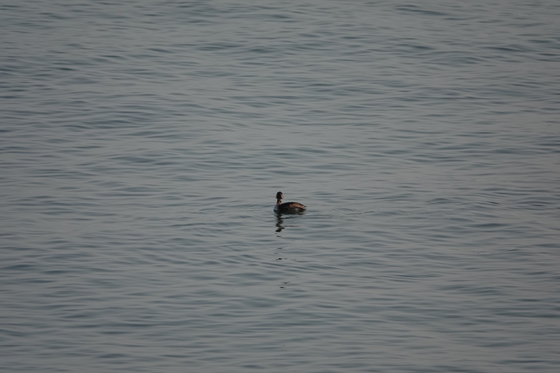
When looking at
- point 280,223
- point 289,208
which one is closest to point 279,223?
point 280,223

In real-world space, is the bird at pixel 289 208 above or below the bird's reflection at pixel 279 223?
above

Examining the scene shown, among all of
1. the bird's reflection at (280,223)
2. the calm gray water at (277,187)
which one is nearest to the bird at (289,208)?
the bird's reflection at (280,223)

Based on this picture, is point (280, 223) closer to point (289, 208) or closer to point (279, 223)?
point (279, 223)

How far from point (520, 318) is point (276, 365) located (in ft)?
14.7

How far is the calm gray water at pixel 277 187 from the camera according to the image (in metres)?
15.1

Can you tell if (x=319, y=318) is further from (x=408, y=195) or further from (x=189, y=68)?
(x=189, y=68)

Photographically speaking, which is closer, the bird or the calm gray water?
the calm gray water

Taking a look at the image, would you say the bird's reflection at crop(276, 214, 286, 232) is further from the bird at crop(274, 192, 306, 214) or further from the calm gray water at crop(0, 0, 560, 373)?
the calm gray water at crop(0, 0, 560, 373)

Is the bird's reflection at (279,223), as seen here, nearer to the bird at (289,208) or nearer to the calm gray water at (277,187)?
the bird at (289,208)

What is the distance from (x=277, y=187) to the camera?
23.6 metres

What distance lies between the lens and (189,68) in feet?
113

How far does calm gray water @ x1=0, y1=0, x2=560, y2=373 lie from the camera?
15.1m

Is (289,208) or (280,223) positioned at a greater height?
(289,208)

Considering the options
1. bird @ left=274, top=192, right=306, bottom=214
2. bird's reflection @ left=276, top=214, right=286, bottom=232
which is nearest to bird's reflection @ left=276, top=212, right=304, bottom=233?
bird's reflection @ left=276, top=214, right=286, bottom=232
